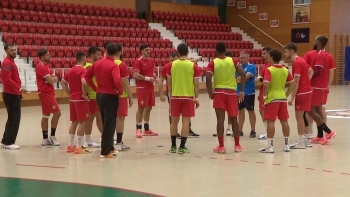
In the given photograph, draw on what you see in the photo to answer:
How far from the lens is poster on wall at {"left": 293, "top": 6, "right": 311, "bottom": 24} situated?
87.9ft

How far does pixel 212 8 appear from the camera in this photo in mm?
30016

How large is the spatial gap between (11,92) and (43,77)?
58 centimetres

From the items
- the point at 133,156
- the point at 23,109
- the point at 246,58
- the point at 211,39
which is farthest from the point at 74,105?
the point at 211,39

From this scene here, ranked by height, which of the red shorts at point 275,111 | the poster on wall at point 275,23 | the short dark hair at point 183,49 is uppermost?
the poster on wall at point 275,23

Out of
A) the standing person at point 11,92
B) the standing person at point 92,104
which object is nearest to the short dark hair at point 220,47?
the standing person at point 92,104

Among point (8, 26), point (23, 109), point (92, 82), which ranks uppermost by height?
point (8, 26)

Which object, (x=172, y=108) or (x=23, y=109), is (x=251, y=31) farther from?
(x=172, y=108)

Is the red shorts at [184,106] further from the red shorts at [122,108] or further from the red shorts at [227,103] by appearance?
the red shorts at [122,108]

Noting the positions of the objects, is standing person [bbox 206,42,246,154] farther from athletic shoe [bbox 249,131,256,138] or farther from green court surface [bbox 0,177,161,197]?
green court surface [bbox 0,177,161,197]

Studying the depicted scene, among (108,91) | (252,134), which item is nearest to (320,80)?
(252,134)

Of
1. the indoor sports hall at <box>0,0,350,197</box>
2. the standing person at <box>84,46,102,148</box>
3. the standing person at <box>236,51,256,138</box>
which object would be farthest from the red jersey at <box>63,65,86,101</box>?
Answer: the standing person at <box>236,51,256,138</box>

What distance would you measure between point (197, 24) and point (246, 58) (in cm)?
1807

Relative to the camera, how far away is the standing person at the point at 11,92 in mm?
8453

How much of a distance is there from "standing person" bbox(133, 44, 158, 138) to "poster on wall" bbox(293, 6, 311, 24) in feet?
61.2
